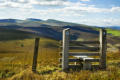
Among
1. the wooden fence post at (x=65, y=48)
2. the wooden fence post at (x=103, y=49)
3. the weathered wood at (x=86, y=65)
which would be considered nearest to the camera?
the wooden fence post at (x=65, y=48)

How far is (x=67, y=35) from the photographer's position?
9477 millimetres

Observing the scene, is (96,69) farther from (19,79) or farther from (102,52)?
(19,79)

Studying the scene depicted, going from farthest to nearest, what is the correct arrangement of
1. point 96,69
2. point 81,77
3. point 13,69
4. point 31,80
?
point 96,69 < point 13,69 < point 81,77 < point 31,80

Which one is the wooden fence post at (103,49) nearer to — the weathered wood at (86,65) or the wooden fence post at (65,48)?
the weathered wood at (86,65)

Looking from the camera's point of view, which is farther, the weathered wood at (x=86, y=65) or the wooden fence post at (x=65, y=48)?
the weathered wood at (x=86, y=65)

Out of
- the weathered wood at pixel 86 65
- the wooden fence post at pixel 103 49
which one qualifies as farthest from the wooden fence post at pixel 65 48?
the wooden fence post at pixel 103 49

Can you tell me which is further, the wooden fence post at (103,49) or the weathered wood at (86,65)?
the wooden fence post at (103,49)

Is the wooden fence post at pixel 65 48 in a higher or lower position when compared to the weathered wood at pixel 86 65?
higher

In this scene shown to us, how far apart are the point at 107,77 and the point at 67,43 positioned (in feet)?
9.36

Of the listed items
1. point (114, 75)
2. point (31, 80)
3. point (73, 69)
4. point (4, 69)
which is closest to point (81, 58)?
point (73, 69)

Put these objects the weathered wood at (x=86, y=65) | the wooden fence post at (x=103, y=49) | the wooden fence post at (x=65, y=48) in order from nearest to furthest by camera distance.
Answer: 1. the wooden fence post at (x=65, y=48)
2. the weathered wood at (x=86, y=65)
3. the wooden fence post at (x=103, y=49)

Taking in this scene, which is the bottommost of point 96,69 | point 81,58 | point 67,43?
point 96,69

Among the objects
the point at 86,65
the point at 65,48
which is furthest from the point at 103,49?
the point at 65,48

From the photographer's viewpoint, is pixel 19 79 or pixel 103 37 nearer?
pixel 19 79
